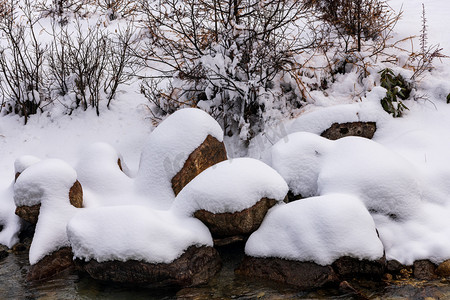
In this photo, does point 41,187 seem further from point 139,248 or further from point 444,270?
point 444,270

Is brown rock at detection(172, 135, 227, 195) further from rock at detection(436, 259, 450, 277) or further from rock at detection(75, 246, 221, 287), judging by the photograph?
rock at detection(436, 259, 450, 277)

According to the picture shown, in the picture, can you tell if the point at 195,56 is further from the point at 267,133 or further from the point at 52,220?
the point at 52,220

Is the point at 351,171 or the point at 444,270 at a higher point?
the point at 351,171

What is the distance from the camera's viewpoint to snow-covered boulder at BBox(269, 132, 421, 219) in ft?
12.7

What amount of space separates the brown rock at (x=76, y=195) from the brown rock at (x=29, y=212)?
331mm

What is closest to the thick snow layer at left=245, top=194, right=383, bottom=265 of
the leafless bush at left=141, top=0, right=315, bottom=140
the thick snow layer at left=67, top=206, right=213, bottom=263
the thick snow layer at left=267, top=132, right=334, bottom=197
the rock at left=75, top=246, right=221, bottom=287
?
the rock at left=75, top=246, right=221, bottom=287

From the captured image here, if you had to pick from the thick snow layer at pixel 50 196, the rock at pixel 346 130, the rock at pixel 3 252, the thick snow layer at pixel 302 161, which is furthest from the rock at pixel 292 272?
the rock at pixel 3 252

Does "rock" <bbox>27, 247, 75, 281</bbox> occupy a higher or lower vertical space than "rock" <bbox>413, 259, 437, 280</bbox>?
higher

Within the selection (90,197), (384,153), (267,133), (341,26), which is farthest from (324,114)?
(90,197)

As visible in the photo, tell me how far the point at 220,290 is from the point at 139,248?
771 millimetres

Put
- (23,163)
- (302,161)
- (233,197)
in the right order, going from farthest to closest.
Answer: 1. (23,163)
2. (302,161)
3. (233,197)

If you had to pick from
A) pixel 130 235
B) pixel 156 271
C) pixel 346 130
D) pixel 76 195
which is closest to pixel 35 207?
pixel 76 195

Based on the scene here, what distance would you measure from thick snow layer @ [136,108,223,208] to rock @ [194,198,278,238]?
32.7 inches

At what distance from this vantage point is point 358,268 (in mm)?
3355
